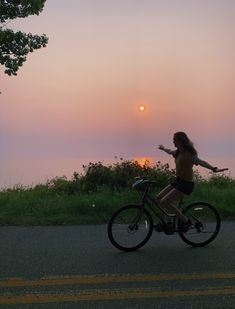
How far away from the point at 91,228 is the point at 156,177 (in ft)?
14.8

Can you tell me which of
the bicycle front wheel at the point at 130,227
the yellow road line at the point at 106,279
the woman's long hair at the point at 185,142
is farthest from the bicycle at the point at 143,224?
the yellow road line at the point at 106,279

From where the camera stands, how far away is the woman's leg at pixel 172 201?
846 centimetres

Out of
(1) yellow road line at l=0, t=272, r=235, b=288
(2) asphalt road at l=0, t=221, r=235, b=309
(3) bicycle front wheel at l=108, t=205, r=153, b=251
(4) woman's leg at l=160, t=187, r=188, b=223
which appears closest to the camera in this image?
(2) asphalt road at l=0, t=221, r=235, b=309

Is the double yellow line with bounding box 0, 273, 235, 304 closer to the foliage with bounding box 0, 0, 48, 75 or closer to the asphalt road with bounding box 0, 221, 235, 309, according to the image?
the asphalt road with bounding box 0, 221, 235, 309


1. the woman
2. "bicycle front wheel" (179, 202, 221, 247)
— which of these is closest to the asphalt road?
"bicycle front wheel" (179, 202, 221, 247)

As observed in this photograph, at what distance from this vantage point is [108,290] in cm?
624

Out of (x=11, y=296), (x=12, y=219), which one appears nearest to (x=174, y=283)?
(x=11, y=296)

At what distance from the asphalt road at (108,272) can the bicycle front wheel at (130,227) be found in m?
0.17

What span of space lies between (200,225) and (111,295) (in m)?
3.00

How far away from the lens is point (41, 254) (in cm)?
793

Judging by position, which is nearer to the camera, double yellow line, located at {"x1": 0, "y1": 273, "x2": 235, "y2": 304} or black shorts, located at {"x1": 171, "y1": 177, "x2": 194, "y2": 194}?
double yellow line, located at {"x1": 0, "y1": 273, "x2": 235, "y2": 304}

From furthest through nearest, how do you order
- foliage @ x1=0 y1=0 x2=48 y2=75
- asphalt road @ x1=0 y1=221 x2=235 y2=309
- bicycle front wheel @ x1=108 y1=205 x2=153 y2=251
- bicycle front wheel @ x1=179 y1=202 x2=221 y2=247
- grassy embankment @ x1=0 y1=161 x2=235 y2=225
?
1. foliage @ x1=0 y1=0 x2=48 y2=75
2. grassy embankment @ x1=0 y1=161 x2=235 y2=225
3. bicycle front wheel @ x1=179 y1=202 x2=221 y2=247
4. bicycle front wheel @ x1=108 y1=205 x2=153 y2=251
5. asphalt road @ x1=0 y1=221 x2=235 y2=309

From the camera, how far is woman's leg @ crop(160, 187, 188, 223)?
8461 millimetres

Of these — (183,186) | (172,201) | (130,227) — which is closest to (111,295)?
(130,227)
